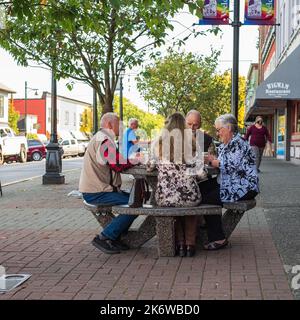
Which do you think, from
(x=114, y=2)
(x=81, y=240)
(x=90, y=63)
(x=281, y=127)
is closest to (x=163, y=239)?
(x=81, y=240)

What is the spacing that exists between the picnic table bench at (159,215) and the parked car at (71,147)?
4406cm

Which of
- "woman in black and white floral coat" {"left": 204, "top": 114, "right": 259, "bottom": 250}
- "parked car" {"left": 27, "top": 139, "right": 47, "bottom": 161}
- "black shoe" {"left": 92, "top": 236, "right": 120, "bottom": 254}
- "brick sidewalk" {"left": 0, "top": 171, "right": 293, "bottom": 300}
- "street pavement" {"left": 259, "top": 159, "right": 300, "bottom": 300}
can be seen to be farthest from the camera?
"parked car" {"left": 27, "top": 139, "right": 47, "bottom": 161}

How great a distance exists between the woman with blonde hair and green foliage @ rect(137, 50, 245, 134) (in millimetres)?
25485

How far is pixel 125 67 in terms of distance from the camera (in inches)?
599

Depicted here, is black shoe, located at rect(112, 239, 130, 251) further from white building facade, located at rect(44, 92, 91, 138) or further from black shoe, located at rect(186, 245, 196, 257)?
white building facade, located at rect(44, 92, 91, 138)

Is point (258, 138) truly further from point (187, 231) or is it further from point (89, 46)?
point (187, 231)

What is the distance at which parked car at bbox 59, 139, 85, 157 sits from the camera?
5159cm

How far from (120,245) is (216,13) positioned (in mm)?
7119

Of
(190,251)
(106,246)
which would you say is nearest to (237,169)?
(190,251)

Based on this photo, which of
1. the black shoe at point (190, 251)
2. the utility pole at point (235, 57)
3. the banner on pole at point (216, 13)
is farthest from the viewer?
the banner on pole at point (216, 13)

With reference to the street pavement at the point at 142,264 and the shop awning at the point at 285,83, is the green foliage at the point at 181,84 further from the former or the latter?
the street pavement at the point at 142,264

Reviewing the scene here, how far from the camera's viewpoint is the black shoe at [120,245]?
7074mm

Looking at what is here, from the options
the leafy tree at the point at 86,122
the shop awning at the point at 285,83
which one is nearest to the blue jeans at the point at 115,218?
the shop awning at the point at 285,83

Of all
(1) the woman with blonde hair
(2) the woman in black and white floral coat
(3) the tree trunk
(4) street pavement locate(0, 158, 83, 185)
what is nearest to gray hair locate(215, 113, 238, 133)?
(2) the woman in black and white floral coat
